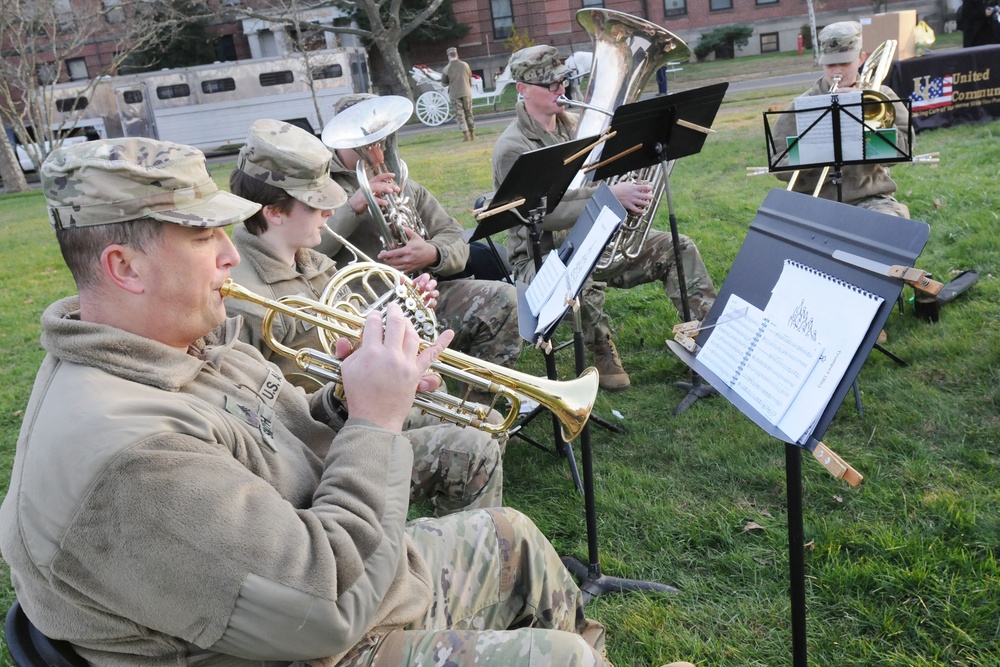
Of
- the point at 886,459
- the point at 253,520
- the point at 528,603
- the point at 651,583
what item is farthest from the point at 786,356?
the point at 886,459

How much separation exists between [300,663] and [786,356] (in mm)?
1238

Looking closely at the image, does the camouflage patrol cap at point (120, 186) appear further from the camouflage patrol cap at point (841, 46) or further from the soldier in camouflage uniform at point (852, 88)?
the camouflage patrol cap at point (841, 46)

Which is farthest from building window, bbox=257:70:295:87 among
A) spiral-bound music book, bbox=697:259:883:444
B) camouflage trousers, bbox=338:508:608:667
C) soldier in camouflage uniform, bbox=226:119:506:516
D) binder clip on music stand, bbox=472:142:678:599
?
spiral-bound music book, bbox=697:259:883:444

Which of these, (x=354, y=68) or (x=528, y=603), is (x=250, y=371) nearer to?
(x=528, y=603)

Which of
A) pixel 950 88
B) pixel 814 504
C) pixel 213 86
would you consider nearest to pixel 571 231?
pixel 814 504

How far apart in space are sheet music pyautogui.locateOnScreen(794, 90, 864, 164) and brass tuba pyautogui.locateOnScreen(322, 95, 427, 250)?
2046 mm

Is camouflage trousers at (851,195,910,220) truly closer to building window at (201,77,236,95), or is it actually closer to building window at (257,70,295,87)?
building window at (257,70,295,87)

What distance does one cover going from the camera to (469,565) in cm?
207

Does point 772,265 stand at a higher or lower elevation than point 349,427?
higher

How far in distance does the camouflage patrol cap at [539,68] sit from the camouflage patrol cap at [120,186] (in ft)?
10.2

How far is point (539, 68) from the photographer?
4473 mm

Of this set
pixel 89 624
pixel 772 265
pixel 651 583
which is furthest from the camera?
pixel 651 583

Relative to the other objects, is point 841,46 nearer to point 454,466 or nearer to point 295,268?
point 295,268

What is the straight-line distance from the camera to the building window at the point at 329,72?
81.4 feet
